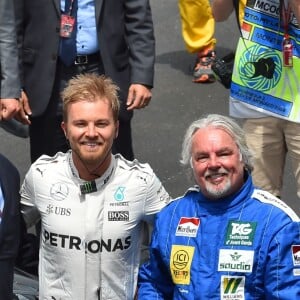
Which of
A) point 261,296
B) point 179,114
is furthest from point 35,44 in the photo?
point 179,114

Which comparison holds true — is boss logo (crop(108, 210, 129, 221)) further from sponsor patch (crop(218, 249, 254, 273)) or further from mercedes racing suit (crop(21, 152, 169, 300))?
sponsor patch (crop(218, 249, 254, 273))

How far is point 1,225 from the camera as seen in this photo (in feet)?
11.8

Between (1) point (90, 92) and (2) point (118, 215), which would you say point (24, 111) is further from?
(2) point (118, 215)

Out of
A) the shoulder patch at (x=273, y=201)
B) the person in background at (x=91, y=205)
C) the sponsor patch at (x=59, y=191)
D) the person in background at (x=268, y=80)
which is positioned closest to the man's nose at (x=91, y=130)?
the person in background at (x=91, y=205)

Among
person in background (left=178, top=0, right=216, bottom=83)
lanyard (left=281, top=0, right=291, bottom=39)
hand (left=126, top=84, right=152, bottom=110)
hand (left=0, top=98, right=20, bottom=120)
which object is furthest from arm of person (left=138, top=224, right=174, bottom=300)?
person in background (left=178, top=0, right=216, bottom=83)

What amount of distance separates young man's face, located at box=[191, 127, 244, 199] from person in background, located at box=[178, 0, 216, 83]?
388 centimetres

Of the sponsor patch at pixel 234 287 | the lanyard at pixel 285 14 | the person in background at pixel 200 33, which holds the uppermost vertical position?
the lanyard at pixel 285 14

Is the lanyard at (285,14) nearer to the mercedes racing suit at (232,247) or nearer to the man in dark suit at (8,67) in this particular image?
the mercedes racing suit at (232,247)

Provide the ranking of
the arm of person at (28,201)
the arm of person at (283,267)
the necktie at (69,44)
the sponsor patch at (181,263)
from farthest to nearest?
the necktie at (69,44), the arm of person at (28,201), the sponsor patch at (181,263), the arm of person at (283,267)

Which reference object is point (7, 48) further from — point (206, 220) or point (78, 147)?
point (206, 220)

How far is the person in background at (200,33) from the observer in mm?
7582

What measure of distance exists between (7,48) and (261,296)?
161 centimetres

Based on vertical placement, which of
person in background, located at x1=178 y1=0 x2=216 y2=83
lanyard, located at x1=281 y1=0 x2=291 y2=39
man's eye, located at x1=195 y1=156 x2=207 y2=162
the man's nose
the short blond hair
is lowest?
person in background, located at x1=178 y1=0 x2=216 y2=83

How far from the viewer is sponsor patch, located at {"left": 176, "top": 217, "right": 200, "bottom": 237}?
12.1ft
